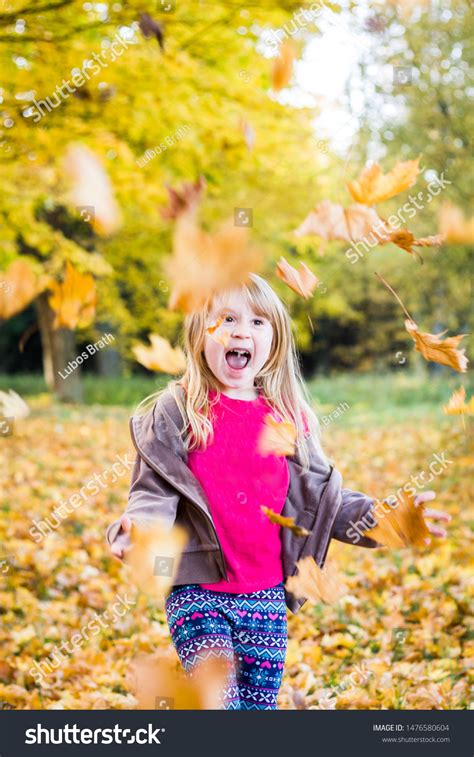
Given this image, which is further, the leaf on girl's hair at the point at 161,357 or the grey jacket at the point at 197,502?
the leaf on girl's hair at the point at 161,357

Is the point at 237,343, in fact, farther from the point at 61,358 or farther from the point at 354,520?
the point at 61,358

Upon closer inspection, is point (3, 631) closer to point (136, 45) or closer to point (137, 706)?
point (137, 706)

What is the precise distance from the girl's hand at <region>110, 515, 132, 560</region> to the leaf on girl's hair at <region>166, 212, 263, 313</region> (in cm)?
61

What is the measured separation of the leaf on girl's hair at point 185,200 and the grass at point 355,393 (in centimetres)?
954

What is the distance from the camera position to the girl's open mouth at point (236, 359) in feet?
7.89

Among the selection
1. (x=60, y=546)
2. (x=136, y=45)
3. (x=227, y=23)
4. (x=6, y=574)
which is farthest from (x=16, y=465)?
(x=227, y=23)

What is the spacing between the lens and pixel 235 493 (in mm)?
2381

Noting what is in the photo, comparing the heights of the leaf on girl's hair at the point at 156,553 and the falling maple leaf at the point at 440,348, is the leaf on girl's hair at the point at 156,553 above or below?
below

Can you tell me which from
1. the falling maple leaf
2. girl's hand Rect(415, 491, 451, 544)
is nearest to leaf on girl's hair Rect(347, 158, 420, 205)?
the falling maple leaf

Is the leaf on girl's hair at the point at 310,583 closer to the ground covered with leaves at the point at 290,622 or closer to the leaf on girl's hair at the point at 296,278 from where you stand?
the leaf on girl's hair at the point at 296,278

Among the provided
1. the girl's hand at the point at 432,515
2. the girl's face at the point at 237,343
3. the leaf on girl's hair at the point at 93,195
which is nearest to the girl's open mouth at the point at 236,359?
the girl's face at the point at 237,343

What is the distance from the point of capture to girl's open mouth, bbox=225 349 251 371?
241 centimetres

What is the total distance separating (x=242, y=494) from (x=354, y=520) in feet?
1.12

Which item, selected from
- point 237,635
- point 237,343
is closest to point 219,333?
point 237,343
